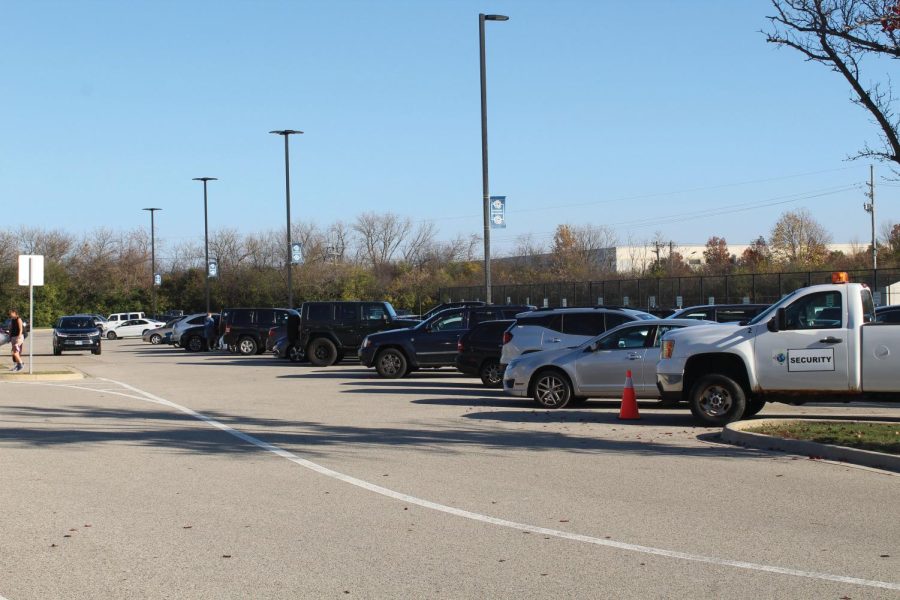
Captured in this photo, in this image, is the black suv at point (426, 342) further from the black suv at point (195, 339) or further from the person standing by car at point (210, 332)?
the black suv at point (195, 339)

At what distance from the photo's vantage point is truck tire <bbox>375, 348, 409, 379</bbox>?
2655cm

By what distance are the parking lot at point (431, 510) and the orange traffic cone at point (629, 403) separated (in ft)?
1.08

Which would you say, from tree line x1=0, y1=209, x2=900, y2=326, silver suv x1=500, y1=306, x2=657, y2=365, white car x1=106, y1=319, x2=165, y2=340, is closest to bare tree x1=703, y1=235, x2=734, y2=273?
tree line x1=0, y1=209, x2=900, y2=326

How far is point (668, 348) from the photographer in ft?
51.4

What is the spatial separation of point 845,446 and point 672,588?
6394mm

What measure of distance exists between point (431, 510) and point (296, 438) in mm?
5735

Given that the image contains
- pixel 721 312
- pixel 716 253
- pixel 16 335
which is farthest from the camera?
pixel 716 253

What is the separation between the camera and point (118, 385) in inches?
1017

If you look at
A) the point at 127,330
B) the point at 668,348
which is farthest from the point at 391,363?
the point at 127,330

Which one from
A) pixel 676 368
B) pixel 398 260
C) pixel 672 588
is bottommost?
pixel 672 588

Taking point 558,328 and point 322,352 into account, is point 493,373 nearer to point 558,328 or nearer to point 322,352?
point 558,328

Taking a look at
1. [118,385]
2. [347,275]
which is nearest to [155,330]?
[347,275]

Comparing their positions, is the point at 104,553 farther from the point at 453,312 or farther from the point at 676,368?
the point at 453,312

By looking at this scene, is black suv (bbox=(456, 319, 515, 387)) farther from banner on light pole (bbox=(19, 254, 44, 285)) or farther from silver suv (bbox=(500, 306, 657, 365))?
banner on light pole (bbox=(19, 254, 44, 285))
